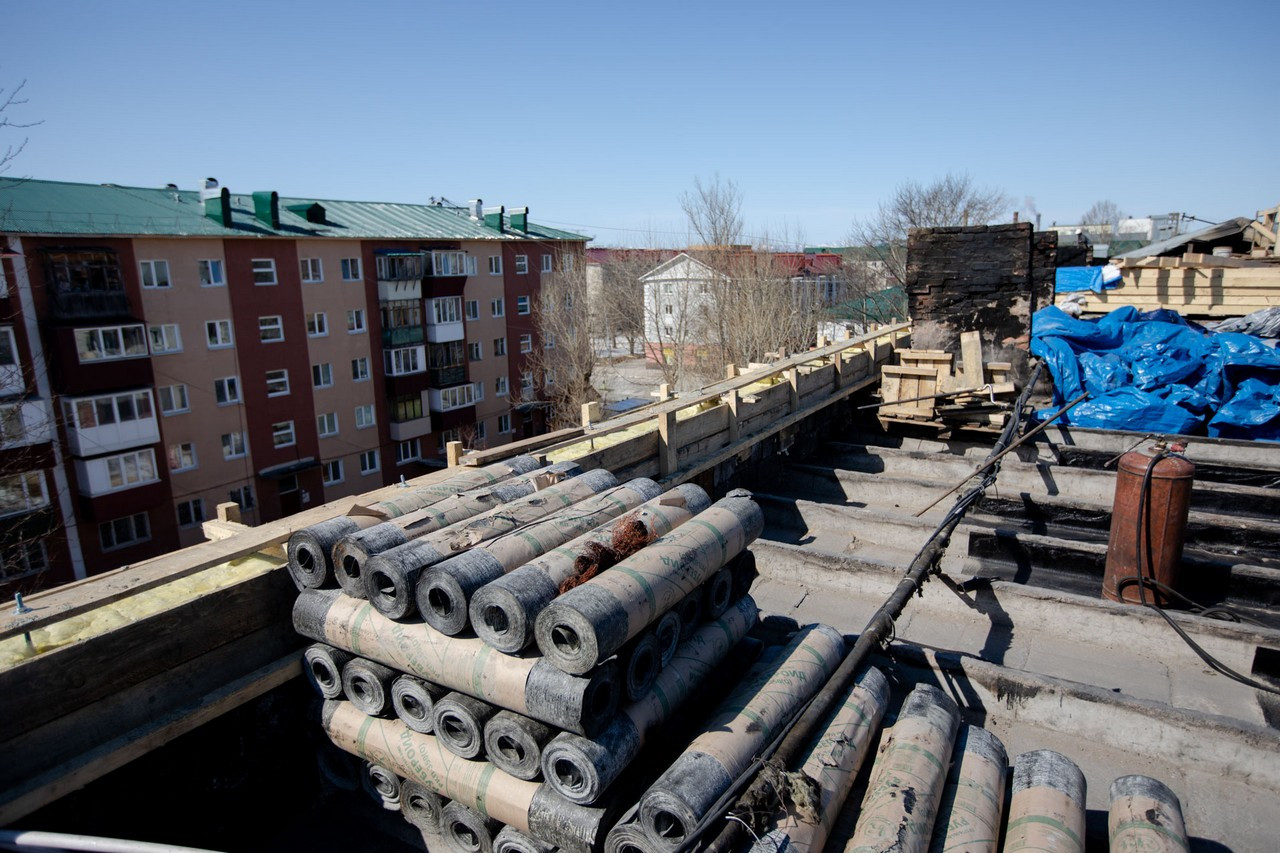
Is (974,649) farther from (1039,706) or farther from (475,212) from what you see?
(475,212)

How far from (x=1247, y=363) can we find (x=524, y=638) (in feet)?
50.9

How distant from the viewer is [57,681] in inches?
183

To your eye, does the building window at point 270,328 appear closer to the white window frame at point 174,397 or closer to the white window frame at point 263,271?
the white window frame at point 263,271

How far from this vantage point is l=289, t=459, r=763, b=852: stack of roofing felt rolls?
478 centimetres

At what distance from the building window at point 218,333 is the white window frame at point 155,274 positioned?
1886 mm

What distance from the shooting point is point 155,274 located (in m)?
25.9

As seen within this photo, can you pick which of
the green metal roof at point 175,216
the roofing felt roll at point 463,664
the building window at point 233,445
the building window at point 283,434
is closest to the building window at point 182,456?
the building window at point 233,445

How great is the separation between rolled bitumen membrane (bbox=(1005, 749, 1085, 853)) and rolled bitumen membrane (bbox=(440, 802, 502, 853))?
3.52 metres

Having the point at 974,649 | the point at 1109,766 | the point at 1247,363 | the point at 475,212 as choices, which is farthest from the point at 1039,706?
the point at 475,212

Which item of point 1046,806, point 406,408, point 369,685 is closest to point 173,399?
point 406,408

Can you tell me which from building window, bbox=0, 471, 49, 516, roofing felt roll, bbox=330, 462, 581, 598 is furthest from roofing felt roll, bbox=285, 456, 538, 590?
building window, bbox=0, 471, 49, 516

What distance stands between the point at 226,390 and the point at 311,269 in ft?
20.5

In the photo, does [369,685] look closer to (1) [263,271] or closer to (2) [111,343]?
(2) [111,343]

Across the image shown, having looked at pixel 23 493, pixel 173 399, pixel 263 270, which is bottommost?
pixel 23 493
